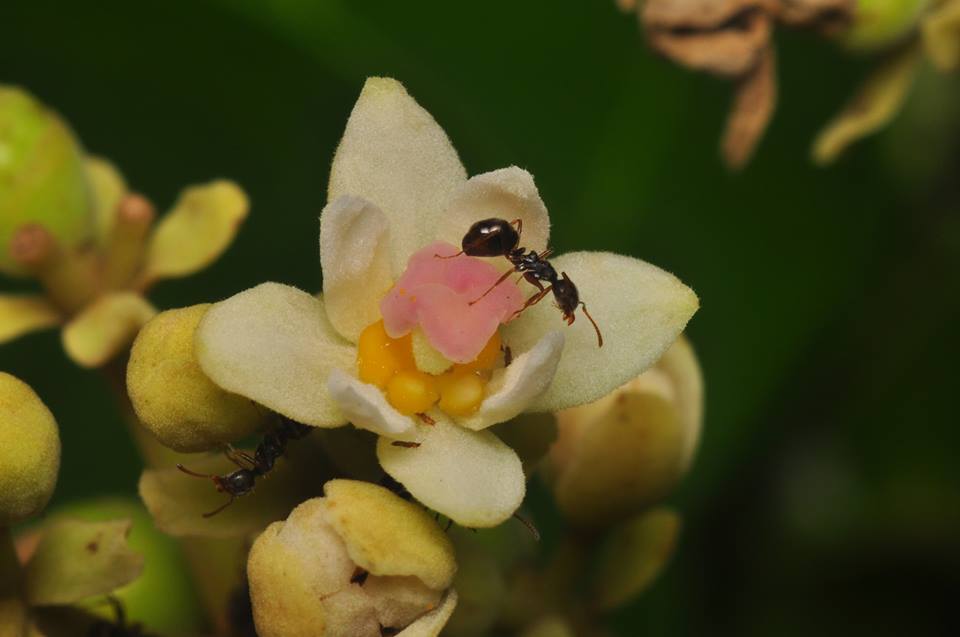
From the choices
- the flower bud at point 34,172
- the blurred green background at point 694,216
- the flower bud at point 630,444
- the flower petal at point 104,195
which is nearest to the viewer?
the flower bud at point 630,444

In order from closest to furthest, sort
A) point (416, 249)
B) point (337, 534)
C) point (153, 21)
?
1. point (337, 534)
2. point (416, 249)
3. point (153, 21)

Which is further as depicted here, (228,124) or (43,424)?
(228,124)

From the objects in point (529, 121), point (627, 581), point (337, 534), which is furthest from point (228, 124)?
point (337, 534)

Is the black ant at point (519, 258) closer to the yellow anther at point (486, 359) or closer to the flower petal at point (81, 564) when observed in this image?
the yellow anther at point (486, 359)

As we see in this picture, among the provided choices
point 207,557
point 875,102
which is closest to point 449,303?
point 207,557

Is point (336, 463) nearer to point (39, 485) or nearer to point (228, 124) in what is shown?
point (39, 485)

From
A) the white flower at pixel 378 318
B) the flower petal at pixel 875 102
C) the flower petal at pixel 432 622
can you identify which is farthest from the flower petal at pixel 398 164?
the flower petal at pixel 875 102

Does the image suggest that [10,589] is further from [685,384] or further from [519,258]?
[685,384]
